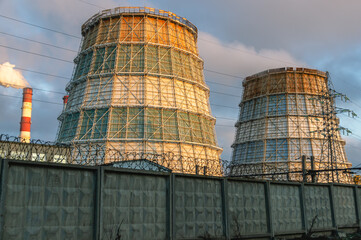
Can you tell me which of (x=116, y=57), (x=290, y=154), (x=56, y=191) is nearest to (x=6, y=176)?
(x=56, y=191)

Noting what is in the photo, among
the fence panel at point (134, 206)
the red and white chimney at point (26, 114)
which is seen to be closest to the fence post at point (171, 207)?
the fence panel at point (134, 206)

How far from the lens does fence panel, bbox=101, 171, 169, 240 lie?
10375 mm

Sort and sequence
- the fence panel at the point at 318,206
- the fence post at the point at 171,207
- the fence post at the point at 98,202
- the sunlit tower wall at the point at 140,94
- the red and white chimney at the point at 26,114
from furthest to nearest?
the red and white chimney at the point at 26,114, the sunlit tower wall at the point at 140,94, the fence panel at the point at 318,206, the fence post at the point at 171,207, the fence post at the point at 98,202

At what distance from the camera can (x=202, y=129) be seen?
40812 millimetres

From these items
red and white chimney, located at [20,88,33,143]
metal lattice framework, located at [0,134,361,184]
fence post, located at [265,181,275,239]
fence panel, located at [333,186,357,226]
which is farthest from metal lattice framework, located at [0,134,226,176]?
red and white chimney, located at [20,88,33,143]

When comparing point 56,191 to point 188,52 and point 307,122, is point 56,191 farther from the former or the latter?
point 307,122

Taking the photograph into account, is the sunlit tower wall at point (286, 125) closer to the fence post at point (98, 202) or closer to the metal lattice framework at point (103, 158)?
the metal lattice framework at point (103, 158)

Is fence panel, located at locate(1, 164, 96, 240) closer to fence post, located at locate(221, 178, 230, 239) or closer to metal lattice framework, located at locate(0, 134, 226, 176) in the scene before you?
metal lattice framework, located at locate(0, 134, 226, 176)

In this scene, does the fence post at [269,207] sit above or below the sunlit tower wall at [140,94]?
below

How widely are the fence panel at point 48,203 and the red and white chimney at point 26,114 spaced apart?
5018 cm

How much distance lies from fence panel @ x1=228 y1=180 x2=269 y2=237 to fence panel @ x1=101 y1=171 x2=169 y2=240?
2.88 meters

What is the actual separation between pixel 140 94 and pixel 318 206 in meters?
24.3

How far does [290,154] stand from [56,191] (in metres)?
51.6

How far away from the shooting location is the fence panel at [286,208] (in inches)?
599
